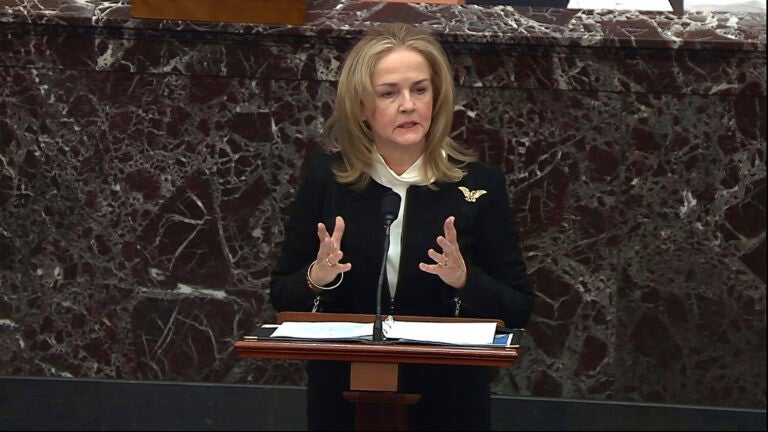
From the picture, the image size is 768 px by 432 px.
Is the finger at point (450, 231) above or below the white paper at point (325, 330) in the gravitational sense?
above

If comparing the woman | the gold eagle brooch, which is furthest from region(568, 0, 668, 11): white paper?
the gold eagle brooch

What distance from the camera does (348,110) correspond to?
11.6 feet

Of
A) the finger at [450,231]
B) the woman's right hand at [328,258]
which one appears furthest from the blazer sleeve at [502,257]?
the woman's right hand at [328,258]

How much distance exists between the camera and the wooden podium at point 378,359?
2.84m

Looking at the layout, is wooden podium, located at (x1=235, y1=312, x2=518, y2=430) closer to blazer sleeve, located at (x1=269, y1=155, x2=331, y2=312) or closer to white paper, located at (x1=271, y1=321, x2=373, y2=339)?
white paper, located at (x1=271, y1=321, x2=373, y2=339)

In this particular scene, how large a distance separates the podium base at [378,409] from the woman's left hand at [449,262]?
345 millimetres

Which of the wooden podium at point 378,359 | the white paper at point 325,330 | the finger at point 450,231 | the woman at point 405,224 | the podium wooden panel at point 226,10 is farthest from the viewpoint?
the podium wooden panel at point 226,10

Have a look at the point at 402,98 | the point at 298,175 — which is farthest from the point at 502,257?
the point at 298,175

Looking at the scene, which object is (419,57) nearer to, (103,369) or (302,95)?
(302,95)

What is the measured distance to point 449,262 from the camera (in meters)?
3.22

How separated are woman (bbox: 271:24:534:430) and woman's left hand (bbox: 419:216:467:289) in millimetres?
58

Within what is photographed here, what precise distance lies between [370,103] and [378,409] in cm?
90

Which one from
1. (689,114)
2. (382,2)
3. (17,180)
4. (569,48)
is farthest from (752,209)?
(17,180)

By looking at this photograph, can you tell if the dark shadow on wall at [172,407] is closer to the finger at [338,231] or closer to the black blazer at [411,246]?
the black blazer at [411,246]
